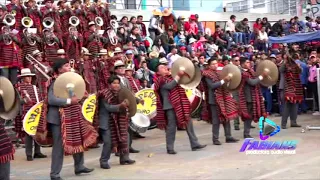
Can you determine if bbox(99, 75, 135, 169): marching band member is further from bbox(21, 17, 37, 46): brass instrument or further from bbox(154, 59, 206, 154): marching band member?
bbox(21, 17, 37, 46): brass instrument

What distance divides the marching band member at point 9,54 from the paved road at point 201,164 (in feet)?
8.82

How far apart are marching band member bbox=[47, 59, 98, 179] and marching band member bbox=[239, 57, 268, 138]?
14.2ft

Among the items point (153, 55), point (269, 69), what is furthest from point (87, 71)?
point (269, 69)

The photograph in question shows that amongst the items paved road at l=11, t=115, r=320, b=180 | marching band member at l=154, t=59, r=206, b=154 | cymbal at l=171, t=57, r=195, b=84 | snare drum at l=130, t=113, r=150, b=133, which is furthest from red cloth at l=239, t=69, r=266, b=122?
snare drum at l=130, t=113, r=150, b=133

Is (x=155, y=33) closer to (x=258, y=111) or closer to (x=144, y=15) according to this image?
(x=144, y=15)

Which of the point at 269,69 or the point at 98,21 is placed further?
the point at 98,21

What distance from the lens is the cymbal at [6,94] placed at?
7.12 meters

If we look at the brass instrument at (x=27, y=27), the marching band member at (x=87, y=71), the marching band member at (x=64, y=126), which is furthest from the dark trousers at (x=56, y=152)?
the brass instrument at (x=27, y=27)

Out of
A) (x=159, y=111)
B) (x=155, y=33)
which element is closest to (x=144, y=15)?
(x=155, y=33)

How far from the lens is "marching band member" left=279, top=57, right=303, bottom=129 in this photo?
1272 cm

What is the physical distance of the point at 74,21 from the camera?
15078 mm

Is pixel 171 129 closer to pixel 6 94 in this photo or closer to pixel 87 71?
pixel 6 94

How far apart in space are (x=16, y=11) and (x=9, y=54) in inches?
60.5

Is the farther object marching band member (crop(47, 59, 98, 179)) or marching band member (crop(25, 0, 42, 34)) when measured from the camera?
marching band member (crop(25, 0, 42, 34))
